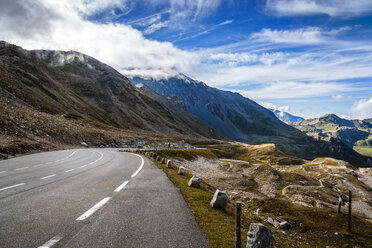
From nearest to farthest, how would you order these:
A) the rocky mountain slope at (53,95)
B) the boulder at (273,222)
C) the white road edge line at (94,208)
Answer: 1. the white road edge line at (94,208)
2. the boulder at (273,222)
3. the rocky mountain slope at (53,95)

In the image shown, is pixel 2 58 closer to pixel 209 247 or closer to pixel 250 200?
pixel 250 200

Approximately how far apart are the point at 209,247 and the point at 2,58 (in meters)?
172

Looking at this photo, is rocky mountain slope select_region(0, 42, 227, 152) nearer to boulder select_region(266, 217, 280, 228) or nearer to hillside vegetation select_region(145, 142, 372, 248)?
hillside vegetation select_region(145, 142, 372, 248)

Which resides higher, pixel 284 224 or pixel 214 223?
pixel 214 223

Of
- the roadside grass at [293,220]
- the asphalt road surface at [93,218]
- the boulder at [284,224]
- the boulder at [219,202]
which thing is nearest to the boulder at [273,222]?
the boulder at [284,224]

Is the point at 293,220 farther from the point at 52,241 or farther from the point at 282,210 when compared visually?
the point at 52,241

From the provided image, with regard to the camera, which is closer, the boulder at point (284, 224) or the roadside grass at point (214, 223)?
the roadside grass at point (214, 223)

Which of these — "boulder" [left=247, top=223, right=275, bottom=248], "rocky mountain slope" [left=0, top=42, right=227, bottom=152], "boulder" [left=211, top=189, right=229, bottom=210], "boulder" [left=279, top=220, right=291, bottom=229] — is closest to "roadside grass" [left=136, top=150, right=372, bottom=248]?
"boulder" [left=211, top=189, right=229, bottom=210]

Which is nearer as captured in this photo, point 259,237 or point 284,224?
point 259,237

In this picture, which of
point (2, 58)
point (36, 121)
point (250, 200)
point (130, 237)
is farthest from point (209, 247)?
point (2, 58)

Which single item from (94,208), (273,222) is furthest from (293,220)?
(94,208)

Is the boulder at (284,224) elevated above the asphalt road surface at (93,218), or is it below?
below

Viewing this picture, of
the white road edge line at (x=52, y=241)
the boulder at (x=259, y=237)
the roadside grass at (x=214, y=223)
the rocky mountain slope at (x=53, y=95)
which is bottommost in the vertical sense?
the roadside grass at (x=214, y=223)

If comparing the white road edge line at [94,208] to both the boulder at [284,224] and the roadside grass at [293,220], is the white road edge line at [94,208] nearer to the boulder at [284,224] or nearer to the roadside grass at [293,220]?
the roadside grass at [293,220]
